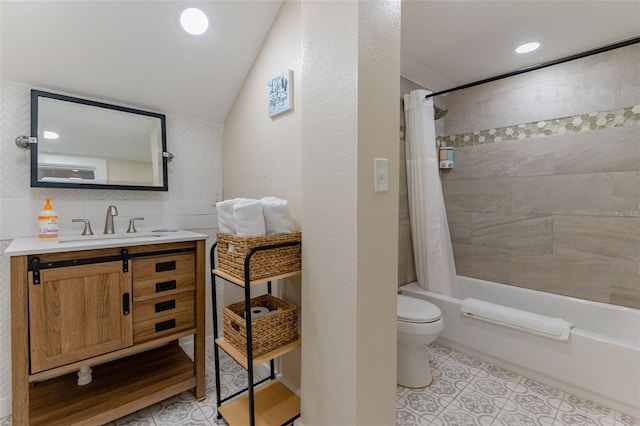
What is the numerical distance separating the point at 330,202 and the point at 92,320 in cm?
123

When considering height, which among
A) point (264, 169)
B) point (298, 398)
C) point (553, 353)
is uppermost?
point (264, 169)

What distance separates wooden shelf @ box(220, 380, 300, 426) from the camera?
1346 millimetres

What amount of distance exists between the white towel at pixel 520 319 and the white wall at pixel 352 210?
1.10 meters

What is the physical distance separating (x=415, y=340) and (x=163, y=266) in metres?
1.48

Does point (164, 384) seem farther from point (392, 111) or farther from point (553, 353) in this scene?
point (553, 353)

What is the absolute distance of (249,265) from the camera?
4.00 ft

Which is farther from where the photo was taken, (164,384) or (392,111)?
(164,384)

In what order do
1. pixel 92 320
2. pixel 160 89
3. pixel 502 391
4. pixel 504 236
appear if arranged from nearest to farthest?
pixel 92 320
pixel 502 391
pixel 160 89
pixel 504 236

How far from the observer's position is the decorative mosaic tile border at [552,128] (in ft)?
6.33

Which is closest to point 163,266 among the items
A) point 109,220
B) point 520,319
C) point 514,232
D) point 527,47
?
point 109,220

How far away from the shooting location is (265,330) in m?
1.30

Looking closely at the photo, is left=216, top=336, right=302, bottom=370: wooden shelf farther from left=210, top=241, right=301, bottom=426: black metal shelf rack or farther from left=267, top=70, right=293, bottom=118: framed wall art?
left=267, top=70, right=293, bottom=118: framed wall art

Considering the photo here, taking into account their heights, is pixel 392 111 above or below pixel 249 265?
above

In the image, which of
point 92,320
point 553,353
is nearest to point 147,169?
point 92,320
